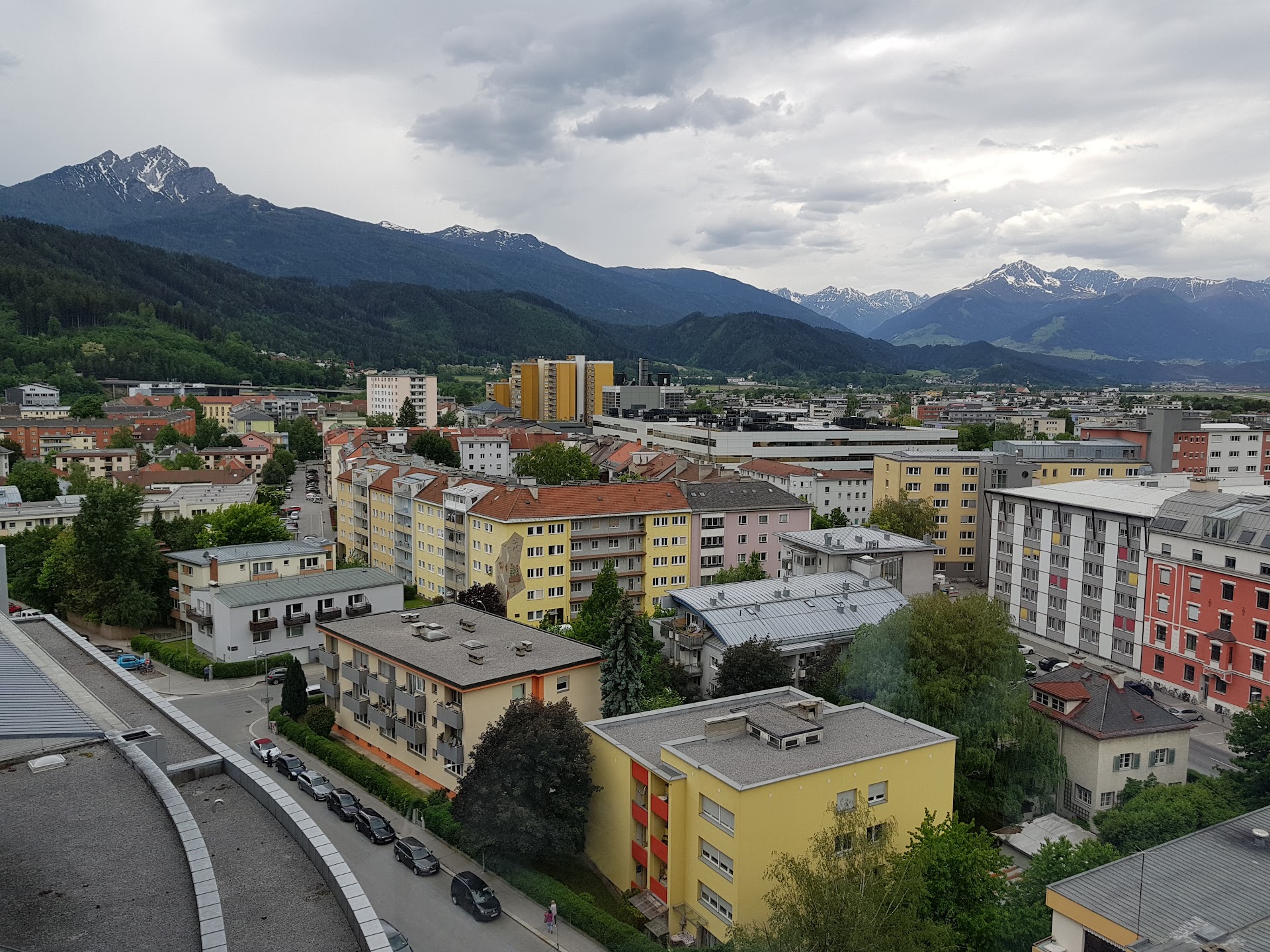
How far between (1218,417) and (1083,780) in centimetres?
10160

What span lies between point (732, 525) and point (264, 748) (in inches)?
1038

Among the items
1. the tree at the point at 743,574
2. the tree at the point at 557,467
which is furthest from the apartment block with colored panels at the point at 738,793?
the tree at the point at 557,467

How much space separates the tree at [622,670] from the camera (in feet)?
Answer: 88.9

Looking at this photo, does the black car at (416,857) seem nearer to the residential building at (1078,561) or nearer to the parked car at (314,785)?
the parked car at (314,785)

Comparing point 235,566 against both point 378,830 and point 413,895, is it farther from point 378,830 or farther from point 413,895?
point 413,895

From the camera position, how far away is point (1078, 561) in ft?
143

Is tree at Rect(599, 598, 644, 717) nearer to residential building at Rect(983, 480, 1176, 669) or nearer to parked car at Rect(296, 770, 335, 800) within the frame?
parked car at Rect(296, 770, 335, 800)

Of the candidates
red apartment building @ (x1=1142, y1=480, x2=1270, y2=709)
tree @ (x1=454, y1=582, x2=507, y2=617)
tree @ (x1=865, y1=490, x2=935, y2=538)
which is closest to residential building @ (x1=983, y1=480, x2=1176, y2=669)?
red apartment building @ (x1=1142, y1=480, x2=1270, y2=709)

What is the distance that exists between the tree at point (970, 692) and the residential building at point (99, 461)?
8108 centimetres

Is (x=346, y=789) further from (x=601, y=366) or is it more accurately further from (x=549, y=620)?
(x=601, y=366)

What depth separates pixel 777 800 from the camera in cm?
1911

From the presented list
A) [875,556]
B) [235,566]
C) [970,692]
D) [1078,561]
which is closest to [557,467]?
[235,566]

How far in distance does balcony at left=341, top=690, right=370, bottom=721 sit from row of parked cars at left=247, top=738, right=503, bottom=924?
232 centimetres

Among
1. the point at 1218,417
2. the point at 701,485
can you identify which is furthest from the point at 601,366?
the point at 701,485
